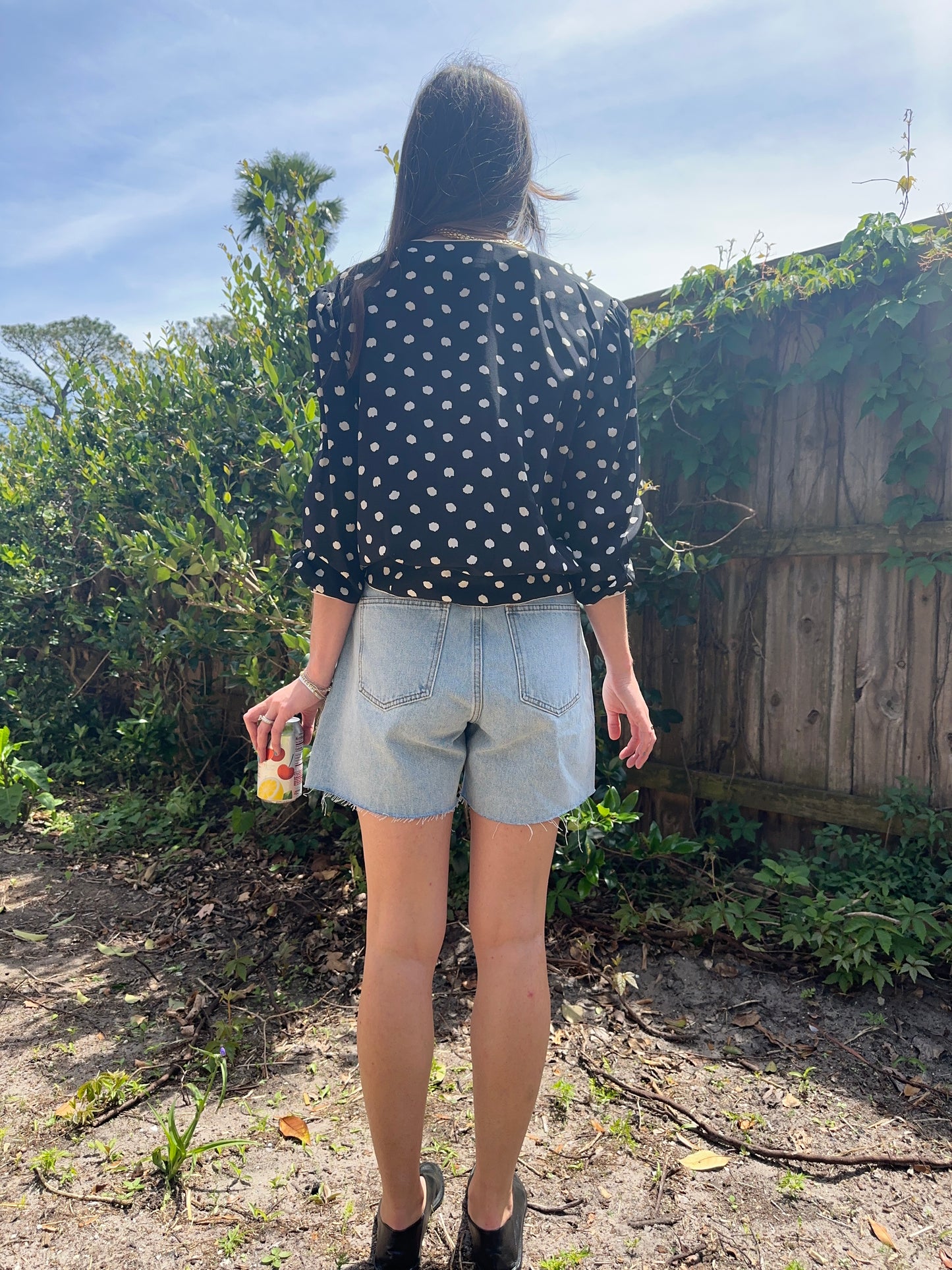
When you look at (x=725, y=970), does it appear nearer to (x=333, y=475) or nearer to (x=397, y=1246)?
(x=397, y=1246)

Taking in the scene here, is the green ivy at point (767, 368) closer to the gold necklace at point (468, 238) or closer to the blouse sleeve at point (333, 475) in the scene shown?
the gold necklace at point (468, 238)

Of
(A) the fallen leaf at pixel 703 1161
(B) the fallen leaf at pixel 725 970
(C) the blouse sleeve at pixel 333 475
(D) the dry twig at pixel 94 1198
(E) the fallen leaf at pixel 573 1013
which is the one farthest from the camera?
(B) the fallen leaf at pixel 725 970

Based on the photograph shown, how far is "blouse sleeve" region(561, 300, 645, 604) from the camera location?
4.17ft

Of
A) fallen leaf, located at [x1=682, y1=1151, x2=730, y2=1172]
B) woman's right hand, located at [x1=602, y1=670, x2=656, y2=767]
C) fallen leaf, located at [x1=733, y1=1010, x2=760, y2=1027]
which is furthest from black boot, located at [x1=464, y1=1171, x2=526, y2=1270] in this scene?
fallen leaf, located at [x1=733, y1=1010, x2=760, y2=1027]

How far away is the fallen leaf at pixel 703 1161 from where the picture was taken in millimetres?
1623

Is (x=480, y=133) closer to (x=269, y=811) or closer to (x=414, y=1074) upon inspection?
(x=414, y=1074)

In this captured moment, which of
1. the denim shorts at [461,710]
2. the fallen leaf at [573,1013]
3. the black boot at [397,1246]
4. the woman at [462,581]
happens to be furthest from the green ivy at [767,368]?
the black boot at [397,1246]

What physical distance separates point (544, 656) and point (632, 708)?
0.25 metres

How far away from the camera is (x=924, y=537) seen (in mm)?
2562

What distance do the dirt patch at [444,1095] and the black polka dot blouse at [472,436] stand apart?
1.12m

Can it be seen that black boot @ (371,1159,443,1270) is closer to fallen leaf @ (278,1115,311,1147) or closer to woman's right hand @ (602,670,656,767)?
fallen leaf @ (278,1115,311,1147)

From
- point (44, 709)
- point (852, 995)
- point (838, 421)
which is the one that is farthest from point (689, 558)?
point (44, 709)

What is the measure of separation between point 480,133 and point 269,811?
242cm

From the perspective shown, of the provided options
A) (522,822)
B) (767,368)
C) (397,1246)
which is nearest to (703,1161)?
(397,1246)
